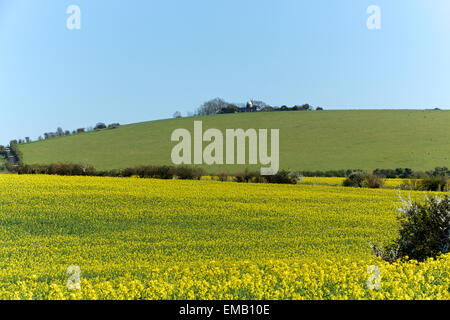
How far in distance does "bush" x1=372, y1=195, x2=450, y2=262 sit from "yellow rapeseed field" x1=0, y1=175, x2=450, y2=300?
47cm

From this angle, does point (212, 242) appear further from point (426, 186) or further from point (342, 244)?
point (426, 186)

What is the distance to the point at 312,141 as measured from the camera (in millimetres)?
48656

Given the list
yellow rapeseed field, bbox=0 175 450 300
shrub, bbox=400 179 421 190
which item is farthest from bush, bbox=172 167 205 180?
shrub, bbox=400 179 421 190

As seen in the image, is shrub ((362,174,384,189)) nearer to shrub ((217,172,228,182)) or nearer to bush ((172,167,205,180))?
shrub ((217,172,228,182))

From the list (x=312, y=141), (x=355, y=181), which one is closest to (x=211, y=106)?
(x=312, y=141)

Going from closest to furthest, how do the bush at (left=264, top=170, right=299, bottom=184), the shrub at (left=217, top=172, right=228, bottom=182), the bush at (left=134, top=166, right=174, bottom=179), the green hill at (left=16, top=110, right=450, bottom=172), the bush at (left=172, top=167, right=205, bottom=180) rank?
the bush at (left=264, top=170, right=299, bottom=184) < the bush at (left=172, top=167, right=205, bottom=180) < the bush at (left=134, top=166, right=174, bottom=179) < the shrub at (left=217, top=172, right=228, bottom=182) < the green hill at (left=16, top=110, right=450, bottom=172)

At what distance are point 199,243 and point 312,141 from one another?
129 ft

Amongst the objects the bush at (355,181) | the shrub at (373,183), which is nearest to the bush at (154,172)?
the bush at (355,181)

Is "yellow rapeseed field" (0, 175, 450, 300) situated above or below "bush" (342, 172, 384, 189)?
below

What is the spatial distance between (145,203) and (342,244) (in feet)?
25.5

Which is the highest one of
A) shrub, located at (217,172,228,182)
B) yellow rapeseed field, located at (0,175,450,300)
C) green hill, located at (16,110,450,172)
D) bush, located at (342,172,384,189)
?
green hill, located at (16,110,450,172)

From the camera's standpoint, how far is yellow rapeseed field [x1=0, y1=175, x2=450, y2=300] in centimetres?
589

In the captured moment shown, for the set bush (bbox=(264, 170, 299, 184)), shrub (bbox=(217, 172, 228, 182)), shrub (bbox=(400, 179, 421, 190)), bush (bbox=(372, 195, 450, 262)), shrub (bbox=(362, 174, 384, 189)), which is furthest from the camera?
A: shrub (bbox=(217, 172, 228, 182))
